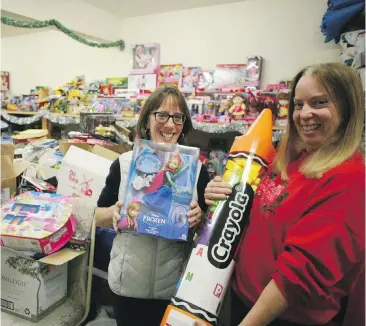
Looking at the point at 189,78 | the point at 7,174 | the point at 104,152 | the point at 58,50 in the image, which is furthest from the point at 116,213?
the point at 58,50

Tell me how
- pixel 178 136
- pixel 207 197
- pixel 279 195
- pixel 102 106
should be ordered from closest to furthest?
pixel 279 195 → pixel 207 197 → pixel 178 136 → pixel 102 106

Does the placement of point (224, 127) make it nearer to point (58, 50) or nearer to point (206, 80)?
point (206, 80)

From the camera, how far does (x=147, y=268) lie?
1.10 metres

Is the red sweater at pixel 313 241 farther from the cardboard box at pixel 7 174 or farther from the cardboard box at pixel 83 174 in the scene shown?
the cardboard box at pixel 7 174

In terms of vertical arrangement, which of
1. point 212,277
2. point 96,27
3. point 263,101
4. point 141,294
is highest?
point 96,27

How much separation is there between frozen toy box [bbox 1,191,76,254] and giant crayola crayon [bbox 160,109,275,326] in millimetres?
906

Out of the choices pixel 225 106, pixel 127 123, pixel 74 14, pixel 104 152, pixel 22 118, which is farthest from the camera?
pixel 22 118

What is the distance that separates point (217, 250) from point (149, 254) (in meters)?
0.32

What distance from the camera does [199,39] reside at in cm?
319

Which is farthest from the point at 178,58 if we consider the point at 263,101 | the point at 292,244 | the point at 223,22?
the point at 292,244

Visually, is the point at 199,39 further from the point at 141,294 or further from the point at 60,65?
the point at 141,294

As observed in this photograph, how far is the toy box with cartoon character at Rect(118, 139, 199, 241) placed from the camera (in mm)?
972

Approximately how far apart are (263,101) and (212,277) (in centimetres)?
175

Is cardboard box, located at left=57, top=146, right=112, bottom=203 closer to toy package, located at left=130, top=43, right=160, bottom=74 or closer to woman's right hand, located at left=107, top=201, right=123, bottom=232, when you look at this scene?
woman's right hand, located at left=107, top=201, right=123, bottom=232
